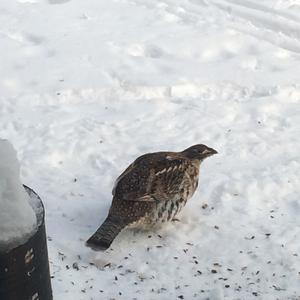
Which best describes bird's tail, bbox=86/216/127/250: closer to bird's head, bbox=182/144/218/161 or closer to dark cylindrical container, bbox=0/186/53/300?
bird's head, bbox=182/144/218/161

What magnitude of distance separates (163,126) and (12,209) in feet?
10.6

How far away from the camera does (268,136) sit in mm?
5883

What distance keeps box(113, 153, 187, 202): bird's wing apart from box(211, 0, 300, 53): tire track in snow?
348 cm

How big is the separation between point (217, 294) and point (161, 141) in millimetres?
1977

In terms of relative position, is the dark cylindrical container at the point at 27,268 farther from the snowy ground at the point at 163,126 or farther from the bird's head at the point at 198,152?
the bird's head at the point at 198,152

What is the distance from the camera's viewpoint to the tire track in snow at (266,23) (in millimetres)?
7809

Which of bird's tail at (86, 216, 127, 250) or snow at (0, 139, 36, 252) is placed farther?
bird's tail at (86, 216, 127, 250)

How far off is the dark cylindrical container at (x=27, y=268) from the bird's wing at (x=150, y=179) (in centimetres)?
132

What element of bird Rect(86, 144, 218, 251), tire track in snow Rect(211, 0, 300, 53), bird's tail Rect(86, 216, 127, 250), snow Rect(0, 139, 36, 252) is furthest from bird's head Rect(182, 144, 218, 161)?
tire track in snow Rect(211, 0, 300, 53)

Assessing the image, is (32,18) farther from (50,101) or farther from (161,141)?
(161,141)

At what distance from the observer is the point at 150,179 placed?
451 cm

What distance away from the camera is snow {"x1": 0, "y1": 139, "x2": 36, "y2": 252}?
2.87m

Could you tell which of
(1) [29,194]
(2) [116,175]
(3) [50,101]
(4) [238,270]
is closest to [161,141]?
(2) [116,175]

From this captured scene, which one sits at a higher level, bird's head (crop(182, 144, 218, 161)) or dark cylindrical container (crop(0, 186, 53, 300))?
dark cylindrical container (crop(0, 186, 53, 300))
